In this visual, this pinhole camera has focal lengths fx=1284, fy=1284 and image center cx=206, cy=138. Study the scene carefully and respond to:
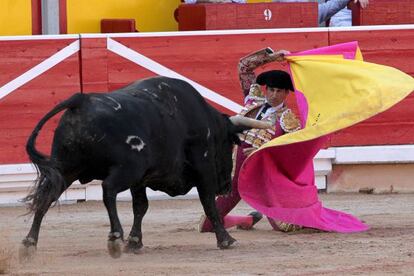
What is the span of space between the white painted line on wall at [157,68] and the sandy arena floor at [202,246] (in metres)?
0.93

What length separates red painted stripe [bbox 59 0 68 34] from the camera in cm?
1070

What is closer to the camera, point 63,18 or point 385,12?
point 385,12

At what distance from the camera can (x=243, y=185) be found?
26.4 feet

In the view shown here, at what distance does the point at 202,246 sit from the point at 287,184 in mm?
799

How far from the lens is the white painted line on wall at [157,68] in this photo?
33.0ft

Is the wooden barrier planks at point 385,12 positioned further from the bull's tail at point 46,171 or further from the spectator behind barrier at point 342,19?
the bull's tail at point 46,171

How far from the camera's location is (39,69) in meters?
9.91

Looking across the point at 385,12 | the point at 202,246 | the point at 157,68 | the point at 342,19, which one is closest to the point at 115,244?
the point at 202,246

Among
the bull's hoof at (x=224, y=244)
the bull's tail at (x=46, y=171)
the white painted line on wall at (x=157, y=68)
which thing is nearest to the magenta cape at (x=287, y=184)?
the bull's hoof at (x=224, y=244)

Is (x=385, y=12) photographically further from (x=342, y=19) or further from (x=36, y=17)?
(x=36, y=17)

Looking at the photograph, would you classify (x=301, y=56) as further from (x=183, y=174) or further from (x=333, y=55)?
(x=183, y=174)

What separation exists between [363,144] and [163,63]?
1.76 m

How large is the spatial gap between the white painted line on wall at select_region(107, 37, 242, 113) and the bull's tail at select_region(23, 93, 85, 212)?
3571 mm

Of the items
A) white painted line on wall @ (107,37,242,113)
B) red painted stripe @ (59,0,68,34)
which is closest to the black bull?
white painted line on wall @ (107,37,242,113)
